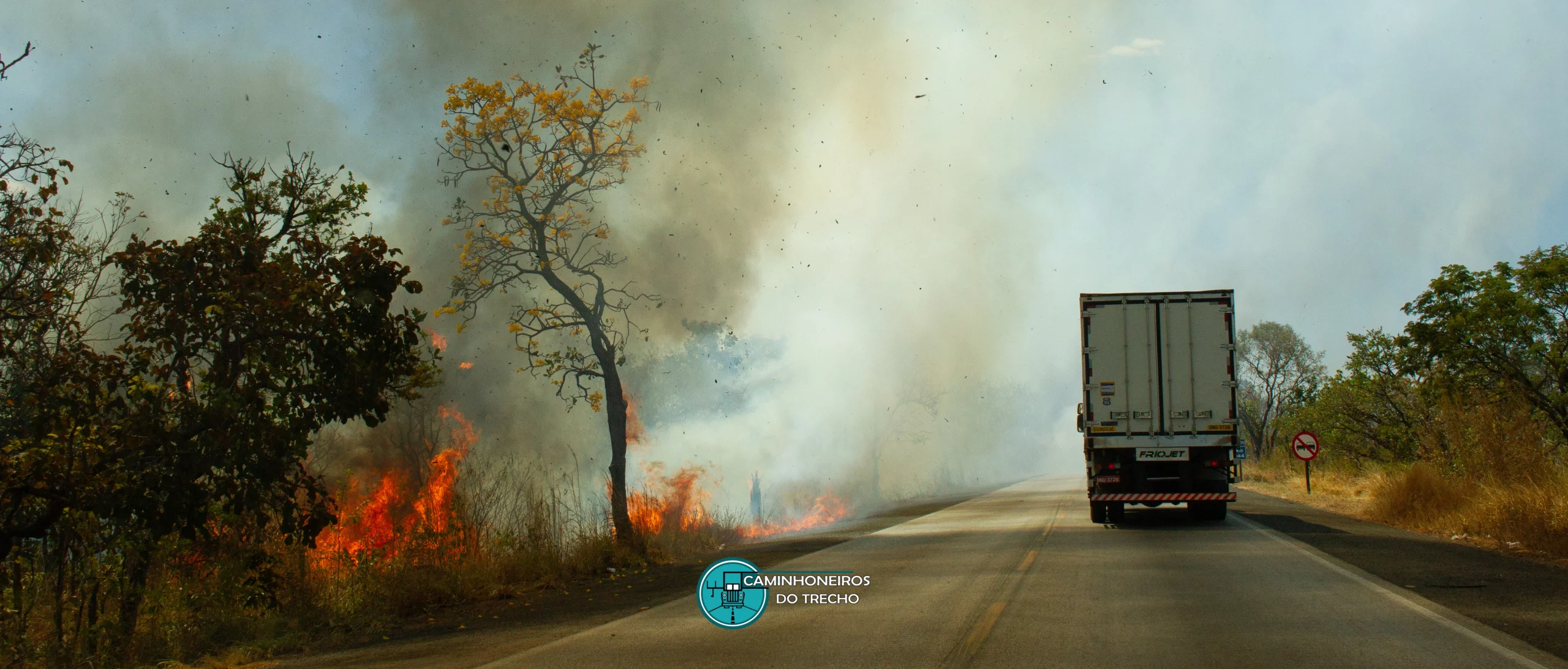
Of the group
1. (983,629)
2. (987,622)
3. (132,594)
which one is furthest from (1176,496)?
(132,594)

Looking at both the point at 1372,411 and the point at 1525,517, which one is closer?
the point at 1525,517

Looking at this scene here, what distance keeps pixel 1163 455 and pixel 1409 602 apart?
27.3ft

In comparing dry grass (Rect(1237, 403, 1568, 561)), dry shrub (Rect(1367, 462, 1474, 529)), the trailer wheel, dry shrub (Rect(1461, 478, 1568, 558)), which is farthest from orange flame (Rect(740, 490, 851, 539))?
dry shrub (Rect(1461, 478, 1568, 558))

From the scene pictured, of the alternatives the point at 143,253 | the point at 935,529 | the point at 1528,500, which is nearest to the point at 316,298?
the point at 143,253

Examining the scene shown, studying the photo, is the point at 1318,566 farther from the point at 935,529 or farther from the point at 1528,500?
the point at 935,529

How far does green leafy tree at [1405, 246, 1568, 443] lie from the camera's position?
1894 centimetres

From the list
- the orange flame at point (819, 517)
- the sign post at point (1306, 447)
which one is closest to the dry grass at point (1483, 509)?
the sign post at point (1306, 447)

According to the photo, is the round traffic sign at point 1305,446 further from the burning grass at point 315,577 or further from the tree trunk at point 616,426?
the tree trunk at point 616,426

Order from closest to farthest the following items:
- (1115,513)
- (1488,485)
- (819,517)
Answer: (1488,485)
(1115,513)
(819,517)

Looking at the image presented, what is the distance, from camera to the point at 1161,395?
56.1ft

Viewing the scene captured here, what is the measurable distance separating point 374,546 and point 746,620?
15.4ft

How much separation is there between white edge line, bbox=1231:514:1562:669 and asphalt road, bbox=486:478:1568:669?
0.03m

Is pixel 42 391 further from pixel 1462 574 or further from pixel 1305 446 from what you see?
pixel 1305 446

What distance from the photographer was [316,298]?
9258 mm
